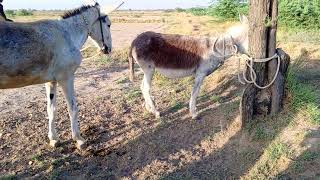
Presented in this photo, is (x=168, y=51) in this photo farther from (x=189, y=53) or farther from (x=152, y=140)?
(x=152, y=140)

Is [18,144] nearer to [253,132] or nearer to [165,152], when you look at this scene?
[165,152]

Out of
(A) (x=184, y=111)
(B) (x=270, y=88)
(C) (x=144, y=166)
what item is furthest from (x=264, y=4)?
(C) (x=144, y=166)

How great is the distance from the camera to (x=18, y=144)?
21.4ft

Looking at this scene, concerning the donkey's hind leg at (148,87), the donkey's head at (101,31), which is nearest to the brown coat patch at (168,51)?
the donkey's hind leg at (148,87)

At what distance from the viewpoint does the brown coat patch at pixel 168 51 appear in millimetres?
7145

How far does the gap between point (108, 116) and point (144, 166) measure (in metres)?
1.93

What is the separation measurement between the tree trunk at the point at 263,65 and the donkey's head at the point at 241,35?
78 centimetres

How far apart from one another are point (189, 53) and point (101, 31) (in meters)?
1.58

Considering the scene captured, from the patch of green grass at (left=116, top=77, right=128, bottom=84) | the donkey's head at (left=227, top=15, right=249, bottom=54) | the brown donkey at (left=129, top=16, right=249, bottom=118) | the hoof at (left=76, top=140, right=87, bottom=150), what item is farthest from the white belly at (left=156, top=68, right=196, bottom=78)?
the patch of green grass at (left=116, top=77, right=128, bottom=84)

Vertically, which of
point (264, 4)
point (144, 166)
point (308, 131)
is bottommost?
point (144, 166)

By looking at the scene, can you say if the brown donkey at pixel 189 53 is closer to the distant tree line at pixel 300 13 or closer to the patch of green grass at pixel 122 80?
the patch of green grass at pixel 122 80

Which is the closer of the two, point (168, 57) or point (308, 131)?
point (308, 131)

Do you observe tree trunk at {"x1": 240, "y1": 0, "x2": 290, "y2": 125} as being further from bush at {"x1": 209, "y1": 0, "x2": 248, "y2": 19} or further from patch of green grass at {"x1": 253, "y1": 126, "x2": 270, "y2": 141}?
bush at {"x1": 209, "y1": 0, "x2": 248, "y2": 19}

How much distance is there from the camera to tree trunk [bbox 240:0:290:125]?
19.9 ft
